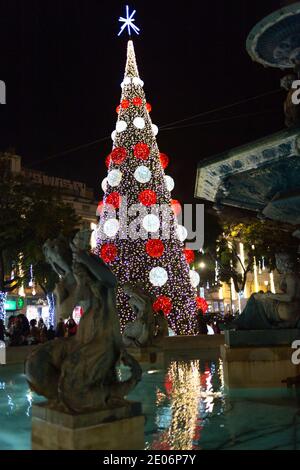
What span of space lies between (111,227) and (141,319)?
1161 centimetres

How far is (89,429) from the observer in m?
4.00

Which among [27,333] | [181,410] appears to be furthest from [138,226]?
[181,410]

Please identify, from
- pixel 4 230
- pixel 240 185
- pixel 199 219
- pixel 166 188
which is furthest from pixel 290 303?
pixel 199 219

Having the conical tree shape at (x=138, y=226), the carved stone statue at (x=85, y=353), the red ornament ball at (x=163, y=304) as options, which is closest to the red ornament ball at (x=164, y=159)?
the conical tree shape at (x=138, y=226)

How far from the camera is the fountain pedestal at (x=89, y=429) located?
3.96 meters

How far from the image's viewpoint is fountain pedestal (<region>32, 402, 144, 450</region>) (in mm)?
3963

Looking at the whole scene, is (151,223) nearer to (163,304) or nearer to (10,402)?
(163,304)

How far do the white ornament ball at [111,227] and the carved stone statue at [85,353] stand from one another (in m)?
18.8

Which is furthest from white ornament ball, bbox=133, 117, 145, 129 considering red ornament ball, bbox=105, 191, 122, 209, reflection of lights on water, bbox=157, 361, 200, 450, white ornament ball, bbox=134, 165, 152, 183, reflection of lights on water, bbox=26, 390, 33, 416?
reflection of lights on water, bbox=26, 390, 33, 416

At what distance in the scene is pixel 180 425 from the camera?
18.5 ft

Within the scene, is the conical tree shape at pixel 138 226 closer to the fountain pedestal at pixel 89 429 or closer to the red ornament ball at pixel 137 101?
the red ornament ball at pixel 137 101

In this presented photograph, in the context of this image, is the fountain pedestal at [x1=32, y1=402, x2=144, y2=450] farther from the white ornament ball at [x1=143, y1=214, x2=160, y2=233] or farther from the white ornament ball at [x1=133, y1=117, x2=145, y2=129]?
the white ornament ball at [x1=133, y1=117, x2=145, y2=129]

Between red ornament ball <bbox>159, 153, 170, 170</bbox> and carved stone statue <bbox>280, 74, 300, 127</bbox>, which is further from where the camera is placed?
red ornament ball <bbox>159, 153, 170, 170</bbox>
